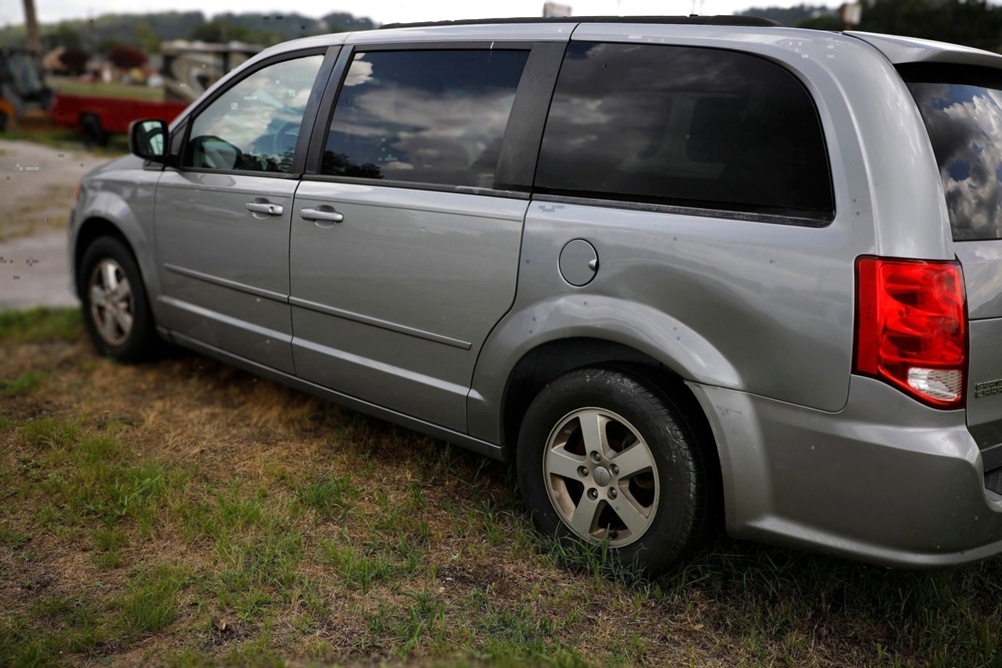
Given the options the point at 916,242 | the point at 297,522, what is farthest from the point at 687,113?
the point at 297,522

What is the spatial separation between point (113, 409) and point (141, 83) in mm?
21416

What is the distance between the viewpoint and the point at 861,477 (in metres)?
2.31

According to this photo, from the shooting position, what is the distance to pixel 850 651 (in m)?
2.60

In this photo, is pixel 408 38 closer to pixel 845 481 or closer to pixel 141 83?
pixel 845 481

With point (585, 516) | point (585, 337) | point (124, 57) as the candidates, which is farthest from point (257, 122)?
point (124, 57)

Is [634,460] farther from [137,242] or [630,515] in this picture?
[137,242]

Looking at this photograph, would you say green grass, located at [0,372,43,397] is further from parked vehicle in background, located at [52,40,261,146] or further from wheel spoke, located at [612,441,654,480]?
parked vehicle in background, located at [52,40,261,146]

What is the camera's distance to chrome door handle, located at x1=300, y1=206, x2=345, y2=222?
3.46 meters

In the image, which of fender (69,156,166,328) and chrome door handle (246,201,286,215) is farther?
fender (69,156,166,328)

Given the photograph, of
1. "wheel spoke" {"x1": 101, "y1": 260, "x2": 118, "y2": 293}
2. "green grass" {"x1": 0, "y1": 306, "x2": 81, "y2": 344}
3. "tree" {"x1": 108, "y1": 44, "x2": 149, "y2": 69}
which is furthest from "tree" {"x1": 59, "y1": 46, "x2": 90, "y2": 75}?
"wheel spoke" {"x1": 101, "y1": 260, "x2": 118, "y2": 293}

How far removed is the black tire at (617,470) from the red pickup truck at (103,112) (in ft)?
58.2

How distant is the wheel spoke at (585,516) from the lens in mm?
2857

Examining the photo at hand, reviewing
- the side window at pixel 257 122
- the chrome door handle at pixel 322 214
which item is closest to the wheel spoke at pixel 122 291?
the side window at pixel 257 122

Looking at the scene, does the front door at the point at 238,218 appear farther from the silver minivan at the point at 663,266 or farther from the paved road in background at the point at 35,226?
the paved road in background at the point at 35,226
